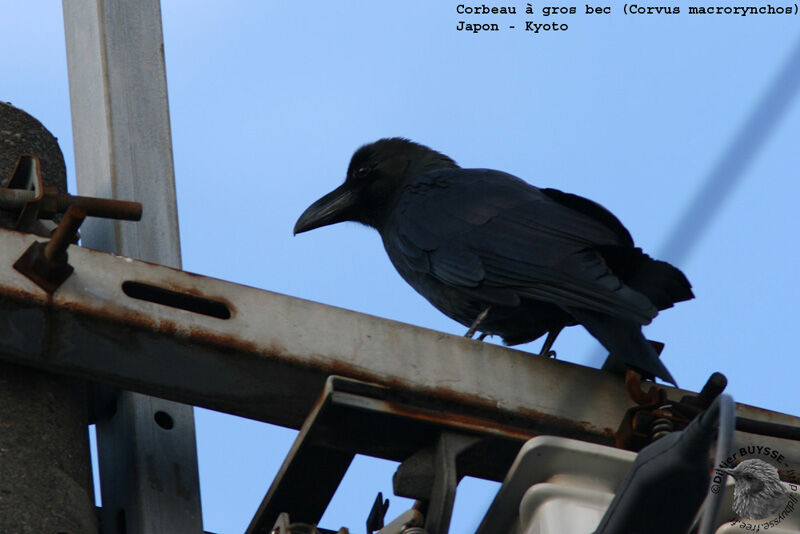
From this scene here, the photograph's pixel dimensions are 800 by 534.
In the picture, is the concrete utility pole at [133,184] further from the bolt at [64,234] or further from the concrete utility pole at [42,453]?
the bolt at [64,234]

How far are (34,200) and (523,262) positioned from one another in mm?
1871

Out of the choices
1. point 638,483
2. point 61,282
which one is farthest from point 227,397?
point 638,483

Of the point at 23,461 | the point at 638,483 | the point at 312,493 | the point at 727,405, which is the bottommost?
the point at 312,493

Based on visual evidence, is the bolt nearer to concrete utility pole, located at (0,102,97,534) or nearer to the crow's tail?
concrete utility pole, located at (0,102,97,534)

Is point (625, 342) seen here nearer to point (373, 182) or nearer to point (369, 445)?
point (369, 445)

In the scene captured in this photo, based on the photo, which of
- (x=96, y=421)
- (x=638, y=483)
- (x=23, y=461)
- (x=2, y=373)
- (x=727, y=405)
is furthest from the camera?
(x=96, y=421)

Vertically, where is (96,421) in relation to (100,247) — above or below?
below

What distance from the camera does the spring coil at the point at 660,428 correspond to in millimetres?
2582

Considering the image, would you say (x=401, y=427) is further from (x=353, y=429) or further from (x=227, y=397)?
(x=227, y=397)

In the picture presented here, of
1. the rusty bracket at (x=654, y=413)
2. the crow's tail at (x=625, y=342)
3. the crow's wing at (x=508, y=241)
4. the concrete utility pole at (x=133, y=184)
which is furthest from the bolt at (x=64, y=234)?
the crow's wing at (x=508, y=241)

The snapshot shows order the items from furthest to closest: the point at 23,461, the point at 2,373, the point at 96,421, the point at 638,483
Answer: the point at 96,421, the point at 2,373, the point at 23,461, the point at 638,483

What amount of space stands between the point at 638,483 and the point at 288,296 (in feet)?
3.09

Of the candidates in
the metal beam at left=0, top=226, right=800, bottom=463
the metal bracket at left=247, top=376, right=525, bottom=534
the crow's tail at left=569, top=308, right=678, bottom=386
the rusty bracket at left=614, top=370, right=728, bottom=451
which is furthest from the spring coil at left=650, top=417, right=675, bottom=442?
the crow's tail at left=569, top=308, right=678, bottom=386

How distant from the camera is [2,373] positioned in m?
2.62
